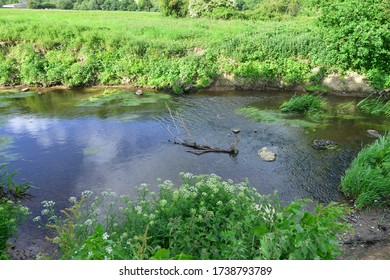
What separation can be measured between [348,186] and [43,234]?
8.04 meters

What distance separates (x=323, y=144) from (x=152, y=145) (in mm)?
6394

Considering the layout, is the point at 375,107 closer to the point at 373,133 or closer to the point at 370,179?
the point at 373,133

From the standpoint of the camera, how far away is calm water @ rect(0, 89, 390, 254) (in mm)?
10578

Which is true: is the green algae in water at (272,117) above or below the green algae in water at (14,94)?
below

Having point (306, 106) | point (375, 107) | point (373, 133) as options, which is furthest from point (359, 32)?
point (373, 133)

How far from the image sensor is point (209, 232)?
19.1ft

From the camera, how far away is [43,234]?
812 cm

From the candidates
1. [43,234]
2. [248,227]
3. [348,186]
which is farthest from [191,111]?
[248,227]

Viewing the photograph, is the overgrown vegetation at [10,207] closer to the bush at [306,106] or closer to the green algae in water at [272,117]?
the green algae in water at [272,117]

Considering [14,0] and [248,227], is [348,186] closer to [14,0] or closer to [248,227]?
[248,227]

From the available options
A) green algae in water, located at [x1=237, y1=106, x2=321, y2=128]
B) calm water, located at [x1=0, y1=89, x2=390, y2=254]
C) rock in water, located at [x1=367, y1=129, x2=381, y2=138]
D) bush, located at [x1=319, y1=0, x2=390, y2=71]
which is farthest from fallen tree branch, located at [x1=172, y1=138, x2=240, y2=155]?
bush, located at [x1=319, y1=0, x2=390, y2=71]

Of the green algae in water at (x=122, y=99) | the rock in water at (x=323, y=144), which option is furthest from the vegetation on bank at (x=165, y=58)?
the rock in water at (x=323, y=144)

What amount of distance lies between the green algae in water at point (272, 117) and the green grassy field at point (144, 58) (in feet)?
15.0

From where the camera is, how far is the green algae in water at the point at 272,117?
15.4 m
